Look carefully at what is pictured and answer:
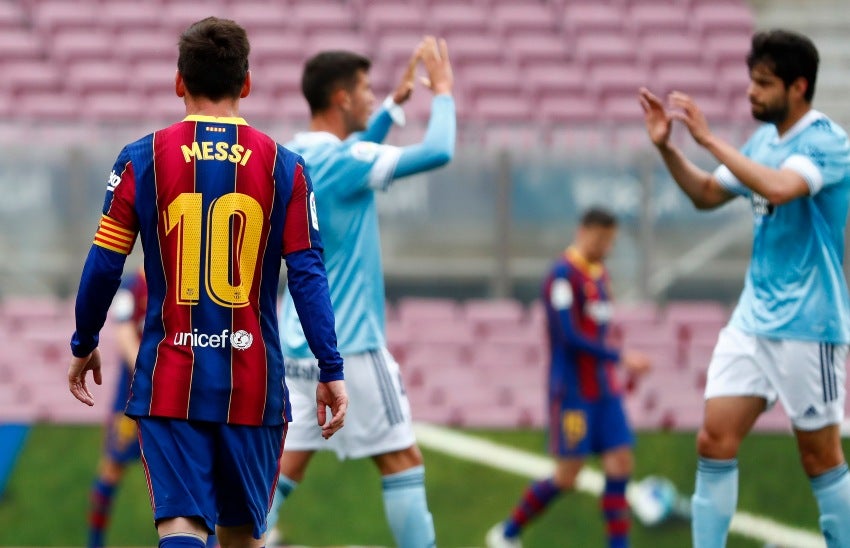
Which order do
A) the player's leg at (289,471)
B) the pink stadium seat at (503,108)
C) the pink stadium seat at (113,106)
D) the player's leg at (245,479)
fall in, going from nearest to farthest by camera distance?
1. the player's leg at (245,479)
2. the player's leg at (289,471)
3. the pink stadium seat at (113,106)
4. the pink stadium seat at (503,108)

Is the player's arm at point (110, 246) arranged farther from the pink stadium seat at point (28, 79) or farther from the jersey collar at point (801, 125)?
the pink stadium seat at point (28, 79)

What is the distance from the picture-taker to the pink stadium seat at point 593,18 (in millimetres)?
14875

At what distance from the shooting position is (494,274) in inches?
416

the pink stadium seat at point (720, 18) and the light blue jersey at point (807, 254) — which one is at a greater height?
the pink stadium seat at point (720, 18)

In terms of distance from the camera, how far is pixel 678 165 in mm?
5309

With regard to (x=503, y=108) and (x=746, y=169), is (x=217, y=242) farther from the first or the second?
(x=503, y=108)

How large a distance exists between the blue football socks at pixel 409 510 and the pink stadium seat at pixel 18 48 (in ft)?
34.4

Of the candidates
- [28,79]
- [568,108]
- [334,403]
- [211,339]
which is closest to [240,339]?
[211,339]

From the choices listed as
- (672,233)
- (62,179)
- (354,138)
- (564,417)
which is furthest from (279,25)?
(354,138)

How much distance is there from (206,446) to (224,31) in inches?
45.6

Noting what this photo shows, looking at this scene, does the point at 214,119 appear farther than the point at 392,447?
No

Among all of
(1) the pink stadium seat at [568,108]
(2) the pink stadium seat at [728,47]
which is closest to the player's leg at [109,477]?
(1) the pink stadium seat at [568,108]

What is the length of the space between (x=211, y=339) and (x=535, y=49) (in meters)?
11.1

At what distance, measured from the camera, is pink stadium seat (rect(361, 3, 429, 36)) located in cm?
1468
